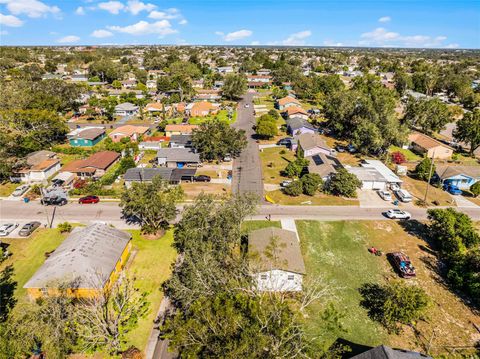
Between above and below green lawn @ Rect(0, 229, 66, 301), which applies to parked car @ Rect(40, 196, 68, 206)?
above

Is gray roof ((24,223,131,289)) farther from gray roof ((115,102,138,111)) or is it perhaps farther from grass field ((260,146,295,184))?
gray roof ((115,102,138,111))

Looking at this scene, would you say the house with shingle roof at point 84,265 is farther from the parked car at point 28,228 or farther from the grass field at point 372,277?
the grass field at point 372,277

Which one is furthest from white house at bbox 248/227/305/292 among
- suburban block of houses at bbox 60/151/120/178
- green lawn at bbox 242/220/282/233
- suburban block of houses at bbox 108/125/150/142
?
suburban block of houses at bbox 108/125/150/142

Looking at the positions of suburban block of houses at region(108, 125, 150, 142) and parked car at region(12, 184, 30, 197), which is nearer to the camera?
parked car at region(12, 184, 30, 197)

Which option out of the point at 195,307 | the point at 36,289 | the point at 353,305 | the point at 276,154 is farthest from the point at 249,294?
the point at 276,154

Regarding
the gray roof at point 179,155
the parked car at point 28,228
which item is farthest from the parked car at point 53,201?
the gray roof at point 179,155

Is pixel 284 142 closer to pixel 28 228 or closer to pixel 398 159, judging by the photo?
pixel 398 159
